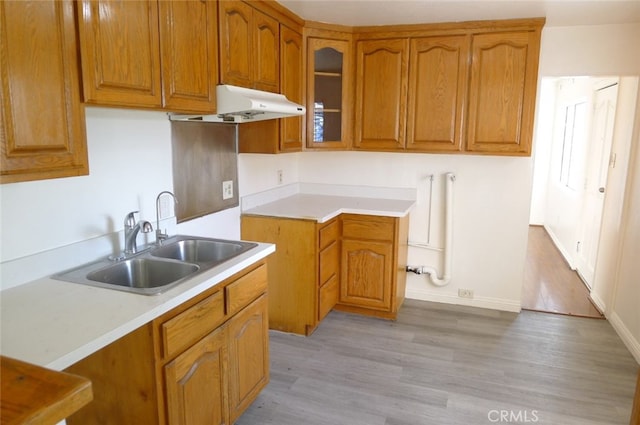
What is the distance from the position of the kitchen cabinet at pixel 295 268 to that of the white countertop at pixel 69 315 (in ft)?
4.28

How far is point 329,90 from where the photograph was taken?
3486mm

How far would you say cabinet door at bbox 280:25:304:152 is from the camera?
2.98 meters

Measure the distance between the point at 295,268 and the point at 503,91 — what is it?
196 cm

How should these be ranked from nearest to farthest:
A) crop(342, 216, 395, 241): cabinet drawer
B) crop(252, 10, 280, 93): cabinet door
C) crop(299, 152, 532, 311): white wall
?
crop(252, 10, 280, 93): cabinet door
crop(342, 216, 395, 241): cabinet drawer
crop(299, 152, 532, 311): white wall

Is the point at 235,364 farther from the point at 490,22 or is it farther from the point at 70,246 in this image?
the point at 490,22

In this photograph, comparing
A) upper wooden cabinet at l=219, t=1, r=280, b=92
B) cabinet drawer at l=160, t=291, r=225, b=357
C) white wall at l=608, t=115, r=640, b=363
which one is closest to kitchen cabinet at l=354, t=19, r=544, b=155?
white wall at l=608, t=115, r=640, b=363

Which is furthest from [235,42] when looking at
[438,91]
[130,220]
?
[438,91]

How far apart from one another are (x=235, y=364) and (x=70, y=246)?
2.92ft

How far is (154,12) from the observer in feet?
5.83

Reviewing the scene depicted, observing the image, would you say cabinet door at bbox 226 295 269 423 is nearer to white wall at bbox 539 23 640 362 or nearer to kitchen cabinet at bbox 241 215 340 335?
kitchen cabinet at bbox 241 215 340 335

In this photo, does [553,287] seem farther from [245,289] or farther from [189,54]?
[189,54]

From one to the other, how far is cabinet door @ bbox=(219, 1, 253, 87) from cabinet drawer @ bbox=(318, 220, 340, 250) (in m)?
1.18

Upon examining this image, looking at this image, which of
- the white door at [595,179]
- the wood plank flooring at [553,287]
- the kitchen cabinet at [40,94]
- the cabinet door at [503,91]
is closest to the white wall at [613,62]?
the cabinet door at [503,91]

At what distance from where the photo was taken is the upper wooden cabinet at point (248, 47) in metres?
2.28
